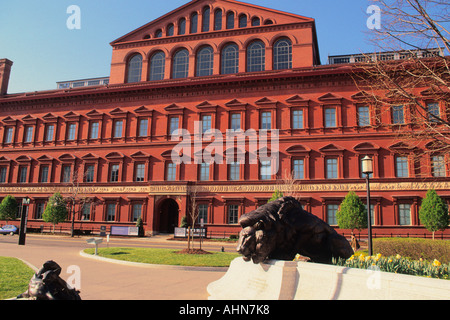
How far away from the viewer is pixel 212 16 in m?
42.2

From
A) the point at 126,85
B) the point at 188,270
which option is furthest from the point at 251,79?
the point at 188,270

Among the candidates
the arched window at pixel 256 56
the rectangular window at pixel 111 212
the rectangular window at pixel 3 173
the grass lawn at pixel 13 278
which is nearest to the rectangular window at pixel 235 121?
the arched window at pixel 256 56

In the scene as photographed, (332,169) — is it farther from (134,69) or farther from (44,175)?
(44,175)

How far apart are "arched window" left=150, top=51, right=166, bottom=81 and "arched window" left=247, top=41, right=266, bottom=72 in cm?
1108

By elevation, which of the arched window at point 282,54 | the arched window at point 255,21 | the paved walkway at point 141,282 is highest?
the arched window at point 255,21

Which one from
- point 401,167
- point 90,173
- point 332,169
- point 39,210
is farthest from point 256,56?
point 39,210

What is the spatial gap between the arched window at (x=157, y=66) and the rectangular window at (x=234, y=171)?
628 inches

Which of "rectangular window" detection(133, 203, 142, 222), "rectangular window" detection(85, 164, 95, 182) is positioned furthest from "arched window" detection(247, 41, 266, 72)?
"rectangular window" detection(85, 164, 95, 182)

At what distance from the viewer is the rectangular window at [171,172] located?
1452 inches

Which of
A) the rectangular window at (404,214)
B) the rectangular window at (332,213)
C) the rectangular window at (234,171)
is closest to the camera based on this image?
the rectangular window at (404,214)

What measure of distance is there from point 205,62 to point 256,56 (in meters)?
6.43

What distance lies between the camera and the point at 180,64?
42.4m

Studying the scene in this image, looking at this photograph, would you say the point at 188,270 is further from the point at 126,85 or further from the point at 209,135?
the point at 126,85

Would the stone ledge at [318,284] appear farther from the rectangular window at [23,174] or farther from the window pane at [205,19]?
the rectangular window at [23,174]
